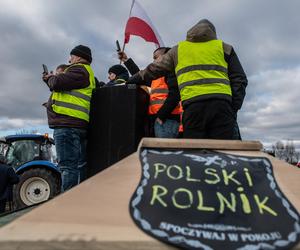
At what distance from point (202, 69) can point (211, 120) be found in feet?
1.22

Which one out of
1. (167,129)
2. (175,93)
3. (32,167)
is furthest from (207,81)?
(32,167)

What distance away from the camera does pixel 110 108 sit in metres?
3.37

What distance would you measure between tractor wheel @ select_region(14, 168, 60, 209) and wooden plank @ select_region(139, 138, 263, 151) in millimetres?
7258

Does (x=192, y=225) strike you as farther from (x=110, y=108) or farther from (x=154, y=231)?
(x=110, y=108)

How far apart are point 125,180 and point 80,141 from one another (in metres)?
2.12

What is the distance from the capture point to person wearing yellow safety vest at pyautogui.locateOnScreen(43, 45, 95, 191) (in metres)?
3.39

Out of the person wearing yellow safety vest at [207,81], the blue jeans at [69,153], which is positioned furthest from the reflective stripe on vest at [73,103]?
the person wearing yellow safety vest at [207,81]

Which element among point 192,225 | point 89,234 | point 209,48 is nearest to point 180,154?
point 192,225

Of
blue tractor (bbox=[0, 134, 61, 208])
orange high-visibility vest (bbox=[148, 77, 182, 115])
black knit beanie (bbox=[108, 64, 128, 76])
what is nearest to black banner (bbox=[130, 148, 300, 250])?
orange high-visibility vest (bbox=[148, 77, 182, 115])

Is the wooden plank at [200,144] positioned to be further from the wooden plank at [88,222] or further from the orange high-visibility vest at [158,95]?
the orange high-visibility vest at [158,95]

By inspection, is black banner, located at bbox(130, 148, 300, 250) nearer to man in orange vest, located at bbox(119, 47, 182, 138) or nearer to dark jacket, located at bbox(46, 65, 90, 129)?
man in orange vest, located at bbox(119, 47, 182, 138)

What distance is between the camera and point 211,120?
2.66 metres

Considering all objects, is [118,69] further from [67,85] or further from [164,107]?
[164,107]

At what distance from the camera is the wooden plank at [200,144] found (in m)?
1.71
